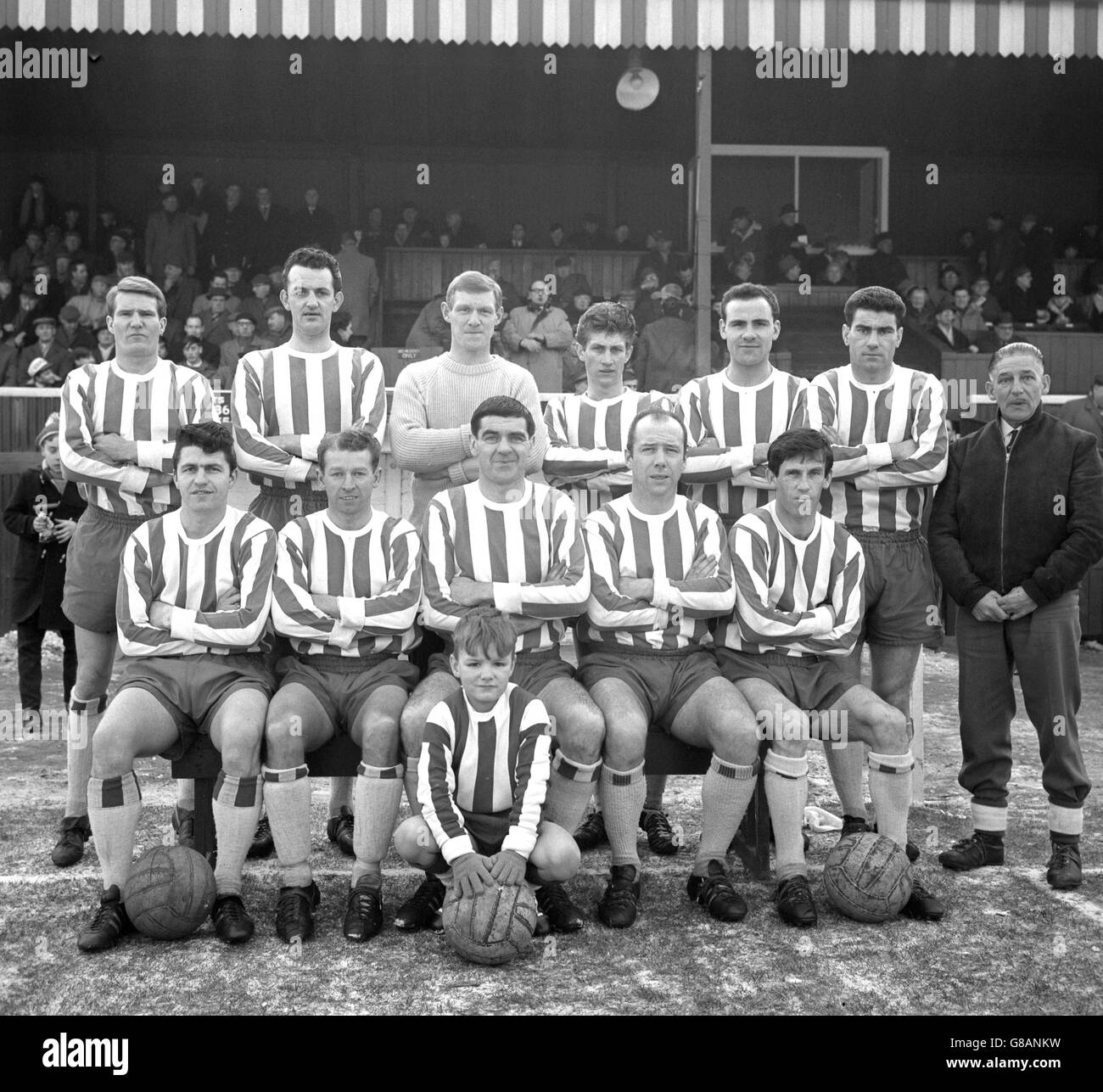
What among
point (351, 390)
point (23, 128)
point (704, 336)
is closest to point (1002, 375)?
point (351, 390)

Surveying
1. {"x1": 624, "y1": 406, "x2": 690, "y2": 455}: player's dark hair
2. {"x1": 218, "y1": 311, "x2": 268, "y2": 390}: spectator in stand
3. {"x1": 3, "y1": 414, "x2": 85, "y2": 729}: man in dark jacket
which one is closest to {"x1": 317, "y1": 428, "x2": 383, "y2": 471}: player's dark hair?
{"x1": 624, "y1": 406, "x2": 690, "y2": 455}: player's dark hair

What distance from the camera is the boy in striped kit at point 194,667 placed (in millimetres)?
4137

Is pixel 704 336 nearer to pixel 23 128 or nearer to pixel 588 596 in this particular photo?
Result: pixel 588 596

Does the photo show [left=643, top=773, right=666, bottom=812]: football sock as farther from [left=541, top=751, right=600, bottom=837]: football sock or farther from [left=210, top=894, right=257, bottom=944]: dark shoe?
[left=210, top=894, right=257, bottom=944]: dark shoe

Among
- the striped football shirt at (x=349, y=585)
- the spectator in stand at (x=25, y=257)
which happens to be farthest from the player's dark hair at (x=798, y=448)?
the spectator in stand at (x=25, y=257)

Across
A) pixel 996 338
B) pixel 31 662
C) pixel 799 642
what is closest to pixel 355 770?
pixel 799 642

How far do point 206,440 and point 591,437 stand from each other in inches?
65.0

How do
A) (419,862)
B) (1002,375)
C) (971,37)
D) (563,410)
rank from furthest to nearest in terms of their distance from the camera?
(971,37)
(563,410)
(1002,375)
(419,862)

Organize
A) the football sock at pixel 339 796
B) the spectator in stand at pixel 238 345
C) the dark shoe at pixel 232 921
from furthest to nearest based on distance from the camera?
the spectator in stand at pixel 238 345 < the football sock at pixel 339 796 < the dark shoe at pixel 232 921

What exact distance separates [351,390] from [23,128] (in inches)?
463

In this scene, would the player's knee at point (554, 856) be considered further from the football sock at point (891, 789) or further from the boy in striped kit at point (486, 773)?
the football sock at point (891, 789)

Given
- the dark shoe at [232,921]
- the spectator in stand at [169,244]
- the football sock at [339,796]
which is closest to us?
the dark shoe at [232,921]

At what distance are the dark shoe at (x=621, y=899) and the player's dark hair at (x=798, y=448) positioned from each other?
1.53 metres

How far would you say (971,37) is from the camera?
31.8 feet
